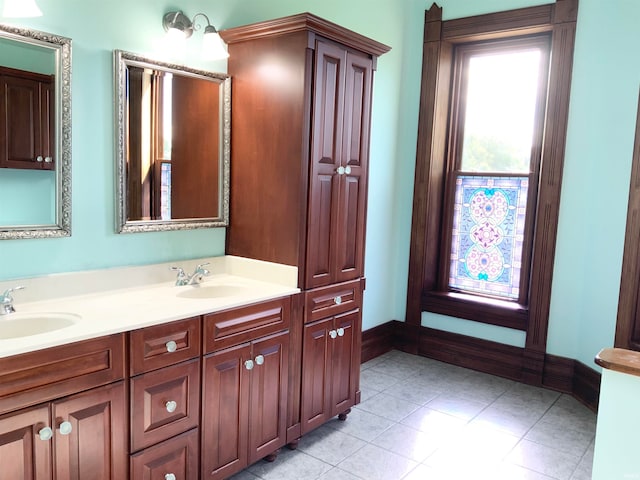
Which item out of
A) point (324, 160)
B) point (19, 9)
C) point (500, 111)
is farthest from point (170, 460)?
point (500, 111)

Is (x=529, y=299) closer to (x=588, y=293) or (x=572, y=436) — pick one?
(x=588, y=293)

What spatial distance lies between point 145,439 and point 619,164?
3.08 m

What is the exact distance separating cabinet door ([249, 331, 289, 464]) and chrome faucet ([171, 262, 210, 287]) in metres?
0.46

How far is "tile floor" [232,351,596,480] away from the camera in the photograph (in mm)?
2512

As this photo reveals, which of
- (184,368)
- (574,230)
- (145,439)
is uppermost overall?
(574,230)


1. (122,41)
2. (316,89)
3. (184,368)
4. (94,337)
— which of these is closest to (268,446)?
(184,368)

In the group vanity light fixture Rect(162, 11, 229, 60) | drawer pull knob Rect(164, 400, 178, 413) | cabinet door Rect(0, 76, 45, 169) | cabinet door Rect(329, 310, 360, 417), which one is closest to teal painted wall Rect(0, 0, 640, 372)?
vanity light fixture Rect(162, 11, 229, 60)

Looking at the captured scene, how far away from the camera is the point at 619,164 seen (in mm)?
3174

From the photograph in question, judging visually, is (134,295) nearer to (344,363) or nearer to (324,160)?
(324,160)

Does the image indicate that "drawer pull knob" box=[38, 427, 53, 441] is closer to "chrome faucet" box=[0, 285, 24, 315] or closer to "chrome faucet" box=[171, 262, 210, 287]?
"chrome faucet" box=[0, 285, 24, 315]

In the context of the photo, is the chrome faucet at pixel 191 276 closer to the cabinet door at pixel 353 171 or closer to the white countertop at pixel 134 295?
the white countertop at pixel 134 295

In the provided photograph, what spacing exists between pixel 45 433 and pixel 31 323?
453 mm

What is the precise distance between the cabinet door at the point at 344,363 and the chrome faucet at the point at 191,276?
2.55 feet

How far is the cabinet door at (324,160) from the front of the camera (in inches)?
99.3
